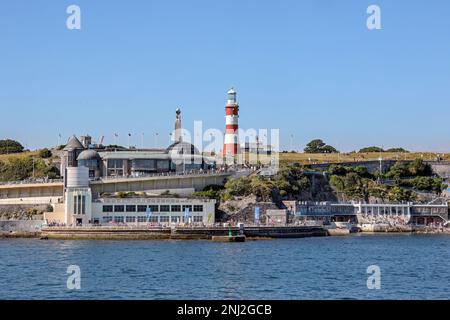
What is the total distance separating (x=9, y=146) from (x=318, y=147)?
69755 millimetres

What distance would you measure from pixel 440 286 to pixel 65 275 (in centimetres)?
2279

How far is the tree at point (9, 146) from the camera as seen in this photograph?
164625mm

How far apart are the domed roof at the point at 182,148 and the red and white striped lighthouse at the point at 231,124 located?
Answer: 5.17m

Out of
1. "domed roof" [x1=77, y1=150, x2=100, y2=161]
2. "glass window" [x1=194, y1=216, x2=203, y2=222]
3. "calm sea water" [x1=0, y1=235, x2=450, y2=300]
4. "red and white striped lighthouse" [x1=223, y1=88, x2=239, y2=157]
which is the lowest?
"calm sea water" [x1=0, y1=235, x2=450, y2=300]

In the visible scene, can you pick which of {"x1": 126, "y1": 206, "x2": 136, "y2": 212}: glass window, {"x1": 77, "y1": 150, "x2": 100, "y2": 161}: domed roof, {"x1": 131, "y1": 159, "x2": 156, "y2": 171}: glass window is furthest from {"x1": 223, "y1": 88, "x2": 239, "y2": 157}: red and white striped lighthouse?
{"x1": 126, "y1": 206, "x2": 136, "y2": 212}: glass window

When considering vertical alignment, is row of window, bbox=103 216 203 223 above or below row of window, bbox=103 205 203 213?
below

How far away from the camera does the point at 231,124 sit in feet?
384

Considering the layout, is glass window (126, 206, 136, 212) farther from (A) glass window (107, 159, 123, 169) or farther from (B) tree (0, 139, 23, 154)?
(B) tree (0, 139, 23, 154)

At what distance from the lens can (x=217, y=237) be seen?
3310 inches

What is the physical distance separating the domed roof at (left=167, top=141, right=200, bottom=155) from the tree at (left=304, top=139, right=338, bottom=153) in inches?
2643

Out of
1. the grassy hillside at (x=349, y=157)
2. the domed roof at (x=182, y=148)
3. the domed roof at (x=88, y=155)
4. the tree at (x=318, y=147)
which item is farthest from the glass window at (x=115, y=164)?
the tree at (x=318, y=147)

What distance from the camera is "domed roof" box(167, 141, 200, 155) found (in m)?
117
